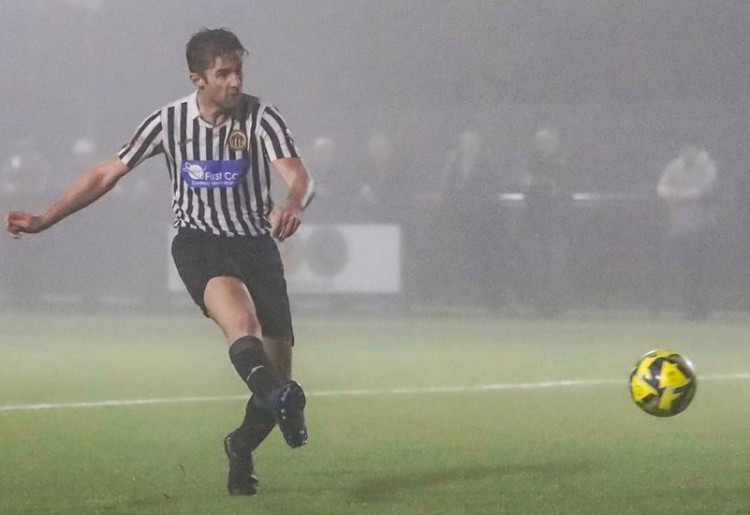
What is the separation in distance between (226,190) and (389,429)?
243 centimetres

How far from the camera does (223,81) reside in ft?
19.5

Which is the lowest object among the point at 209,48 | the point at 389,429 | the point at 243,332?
the point at 389,429

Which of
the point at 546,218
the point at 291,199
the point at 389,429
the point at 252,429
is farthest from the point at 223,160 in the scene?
the point at 546,218

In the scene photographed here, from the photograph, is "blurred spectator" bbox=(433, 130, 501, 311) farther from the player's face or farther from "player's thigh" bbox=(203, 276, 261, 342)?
"player's thigh" bbox=(203, 276, 261, 342)

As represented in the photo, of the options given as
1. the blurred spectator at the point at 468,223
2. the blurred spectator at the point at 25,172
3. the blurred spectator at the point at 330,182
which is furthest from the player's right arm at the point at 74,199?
the blurred spectator at the point at 468,223

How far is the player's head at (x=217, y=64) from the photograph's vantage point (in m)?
5.91

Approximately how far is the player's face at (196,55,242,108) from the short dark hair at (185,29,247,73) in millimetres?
18

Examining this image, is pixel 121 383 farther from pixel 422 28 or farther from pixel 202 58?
pixel 422 28

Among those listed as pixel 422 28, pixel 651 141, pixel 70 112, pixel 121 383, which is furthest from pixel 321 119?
pixel 121 383

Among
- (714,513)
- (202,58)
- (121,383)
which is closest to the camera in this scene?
(714,513)

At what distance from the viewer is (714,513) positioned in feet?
18.2

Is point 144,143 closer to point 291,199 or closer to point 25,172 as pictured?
point 291,199

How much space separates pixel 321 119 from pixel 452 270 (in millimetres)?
1899

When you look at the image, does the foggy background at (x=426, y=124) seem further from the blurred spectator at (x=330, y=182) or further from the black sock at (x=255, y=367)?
the black sock at (x=255, y=367)
